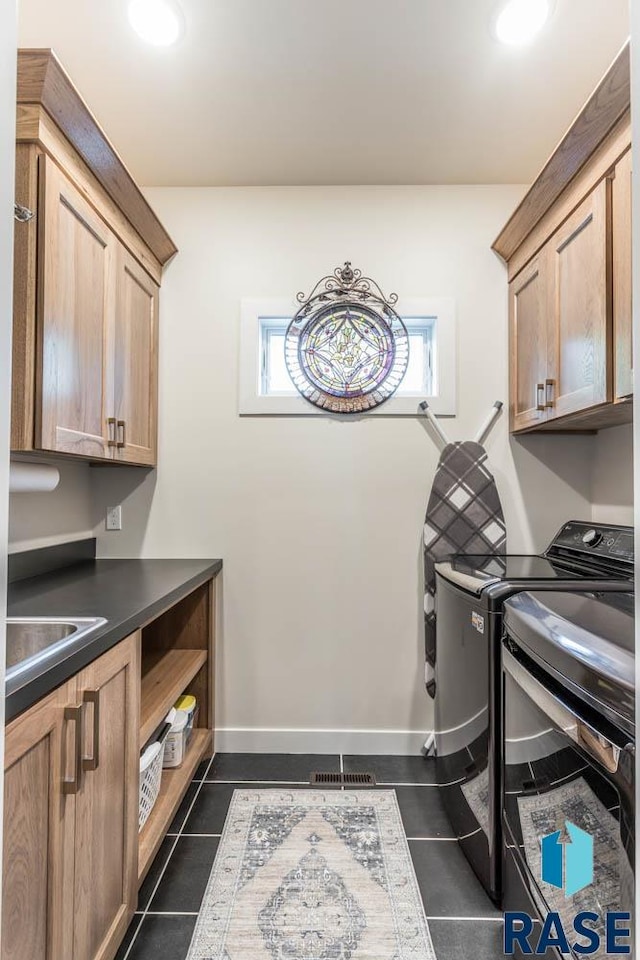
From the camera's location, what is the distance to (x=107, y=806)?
3.84 feet

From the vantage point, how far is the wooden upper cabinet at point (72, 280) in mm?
1345

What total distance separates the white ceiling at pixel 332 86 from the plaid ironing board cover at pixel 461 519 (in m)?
1.26

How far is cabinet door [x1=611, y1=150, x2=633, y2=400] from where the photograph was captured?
1.38m

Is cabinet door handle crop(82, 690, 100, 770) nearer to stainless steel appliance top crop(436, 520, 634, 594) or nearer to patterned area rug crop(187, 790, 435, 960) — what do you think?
patterned area rug crop(187, 790, 435, 960)

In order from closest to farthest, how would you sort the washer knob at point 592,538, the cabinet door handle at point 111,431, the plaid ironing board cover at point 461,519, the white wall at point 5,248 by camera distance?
the white wall at point 5,248 < the cabinet door handle at point 111,431 < the washer knob at point 592,538 < the plaid ironing board cover at point 461,519

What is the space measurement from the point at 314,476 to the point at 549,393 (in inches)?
40.0

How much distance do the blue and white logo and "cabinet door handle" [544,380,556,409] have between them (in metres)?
1.34

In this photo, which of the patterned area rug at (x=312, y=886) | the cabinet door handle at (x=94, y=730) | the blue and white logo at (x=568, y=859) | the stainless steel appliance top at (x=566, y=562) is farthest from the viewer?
the stainless steel appliance top at (x=566, y=562)

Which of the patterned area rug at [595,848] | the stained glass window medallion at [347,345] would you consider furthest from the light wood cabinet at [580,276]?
the patterned area rug at [595,848]

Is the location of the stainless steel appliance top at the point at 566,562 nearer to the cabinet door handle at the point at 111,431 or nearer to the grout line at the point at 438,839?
the grout line at the point at 438,839

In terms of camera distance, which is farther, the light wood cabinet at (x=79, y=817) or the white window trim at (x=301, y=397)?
the white window trim at (x=301, y=397)

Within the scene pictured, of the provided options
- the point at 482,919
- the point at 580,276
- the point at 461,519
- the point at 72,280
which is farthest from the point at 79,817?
the point at 580,276

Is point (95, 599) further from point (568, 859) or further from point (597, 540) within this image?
point (597, 540)

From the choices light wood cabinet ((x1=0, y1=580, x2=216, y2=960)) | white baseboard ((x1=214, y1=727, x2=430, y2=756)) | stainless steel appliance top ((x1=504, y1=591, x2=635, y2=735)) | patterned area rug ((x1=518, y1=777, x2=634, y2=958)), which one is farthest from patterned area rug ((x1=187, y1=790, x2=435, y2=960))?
stainless steel appliance top ((x1=504, y1=591, x2=635, y2=735))
